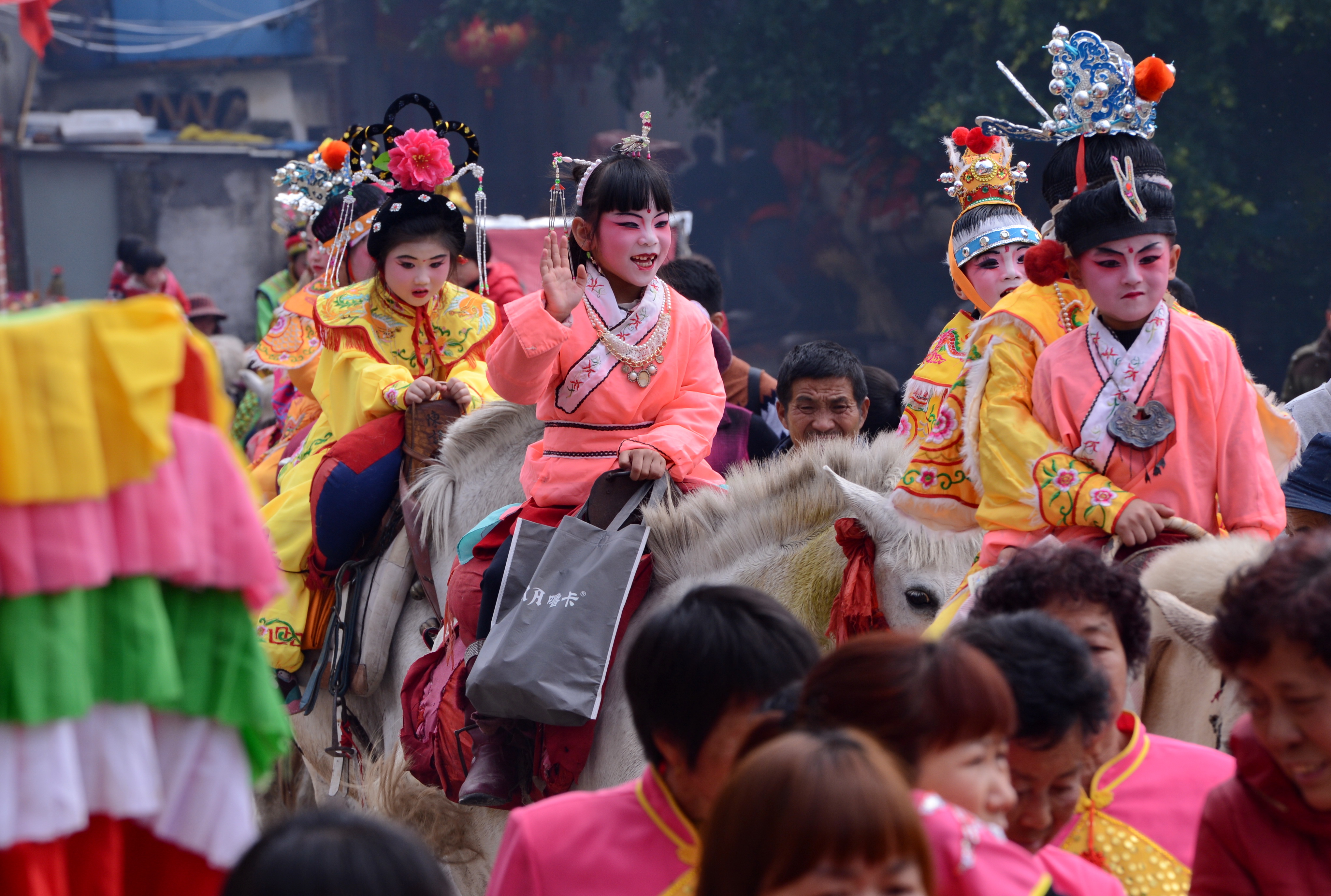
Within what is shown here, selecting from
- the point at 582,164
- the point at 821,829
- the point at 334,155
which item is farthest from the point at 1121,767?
the point at 334,155

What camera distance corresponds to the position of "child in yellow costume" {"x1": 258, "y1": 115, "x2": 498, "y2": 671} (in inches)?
193

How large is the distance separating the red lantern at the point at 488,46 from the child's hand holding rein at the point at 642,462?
17.7 metres

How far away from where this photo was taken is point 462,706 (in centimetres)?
390

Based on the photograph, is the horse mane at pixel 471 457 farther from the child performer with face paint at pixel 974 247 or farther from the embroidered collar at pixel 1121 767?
the embroidered collar at pixel 1121 767

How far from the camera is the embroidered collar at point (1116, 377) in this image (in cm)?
293

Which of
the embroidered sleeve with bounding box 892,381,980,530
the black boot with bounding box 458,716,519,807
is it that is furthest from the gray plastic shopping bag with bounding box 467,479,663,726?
the embroidered sleeve with bounding box 892,381,980,530

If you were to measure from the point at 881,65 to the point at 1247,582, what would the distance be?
50.7 feet

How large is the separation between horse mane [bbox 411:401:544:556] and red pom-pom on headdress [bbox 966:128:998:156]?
180cm

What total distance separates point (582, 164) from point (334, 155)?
2425mm

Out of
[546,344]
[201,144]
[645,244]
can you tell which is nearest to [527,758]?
[546,344]

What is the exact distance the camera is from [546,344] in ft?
12.1

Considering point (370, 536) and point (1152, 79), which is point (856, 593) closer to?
point (1152, 79)

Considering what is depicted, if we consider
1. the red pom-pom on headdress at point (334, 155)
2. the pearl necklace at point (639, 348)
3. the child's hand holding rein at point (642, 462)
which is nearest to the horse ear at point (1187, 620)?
the child's hand holding rein at point (642, 462)

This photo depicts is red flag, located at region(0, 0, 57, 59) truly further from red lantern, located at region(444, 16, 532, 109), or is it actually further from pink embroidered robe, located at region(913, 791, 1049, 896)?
red lantern, located at region(444, 16, 532, 109)
